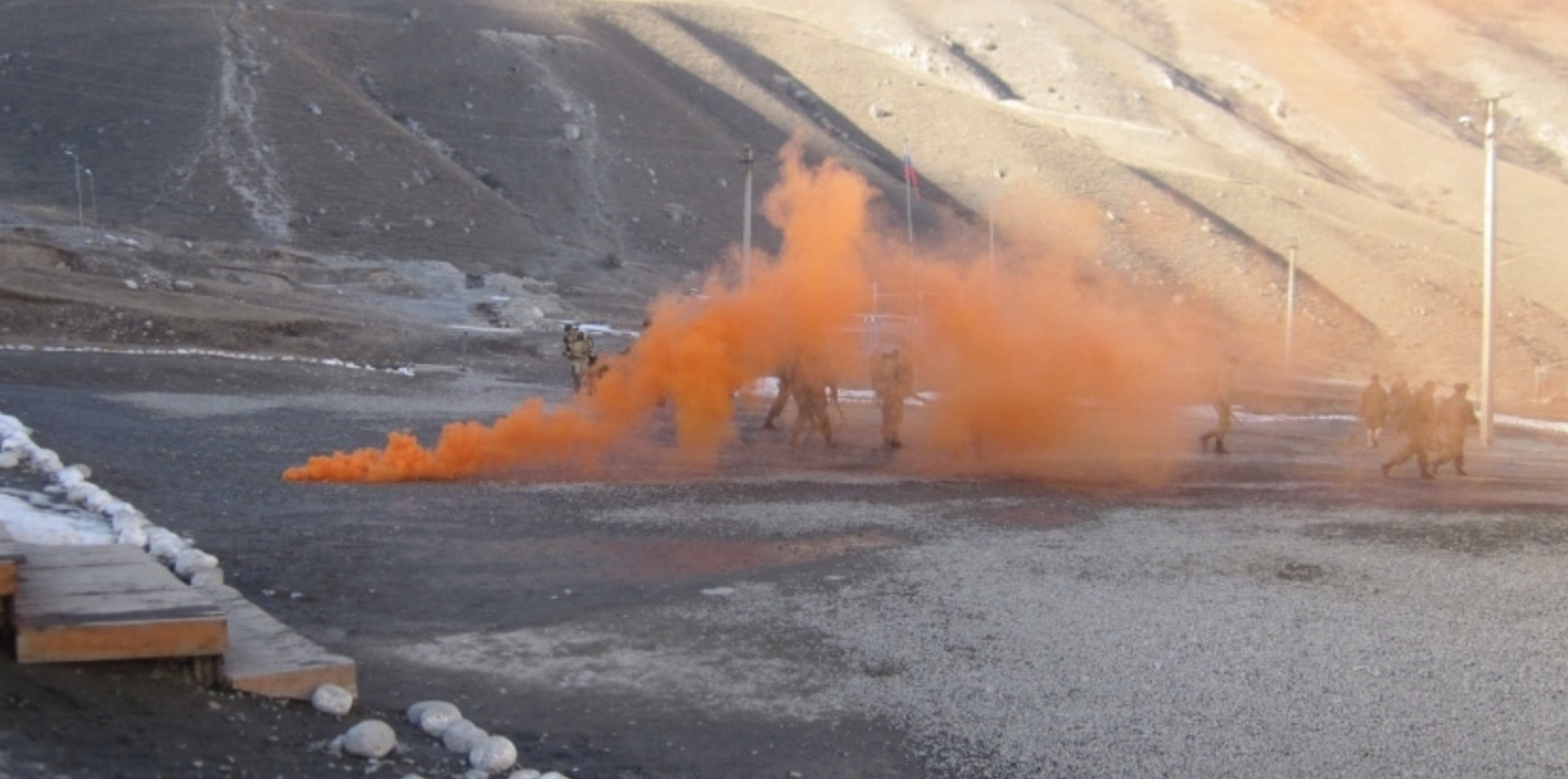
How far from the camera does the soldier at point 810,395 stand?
23.9 metres

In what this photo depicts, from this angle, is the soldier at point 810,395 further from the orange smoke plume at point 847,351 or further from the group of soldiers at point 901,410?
the orange smoke plume at point 847,351

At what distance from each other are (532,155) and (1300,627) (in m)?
69.2

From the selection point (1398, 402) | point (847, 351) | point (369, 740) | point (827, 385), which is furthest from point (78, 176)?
point (369, 740)

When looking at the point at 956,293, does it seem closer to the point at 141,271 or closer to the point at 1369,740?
the point at 1369,740

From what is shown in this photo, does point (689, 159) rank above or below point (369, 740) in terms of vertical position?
above

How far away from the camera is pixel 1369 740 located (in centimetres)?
841

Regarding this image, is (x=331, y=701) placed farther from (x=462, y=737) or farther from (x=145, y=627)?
(x=145, y=627)

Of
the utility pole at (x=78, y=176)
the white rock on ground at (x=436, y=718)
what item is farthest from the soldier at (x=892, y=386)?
the utility pole at (x=78, y=176)

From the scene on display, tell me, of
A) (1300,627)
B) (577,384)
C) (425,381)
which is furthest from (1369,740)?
(425,381)

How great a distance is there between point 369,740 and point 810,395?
1682 centimetres

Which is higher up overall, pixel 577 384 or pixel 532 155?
pixel 532 155

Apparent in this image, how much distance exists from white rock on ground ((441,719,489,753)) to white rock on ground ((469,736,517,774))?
120mm

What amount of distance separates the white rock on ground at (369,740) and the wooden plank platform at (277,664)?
0.65m

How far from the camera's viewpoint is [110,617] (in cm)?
775
